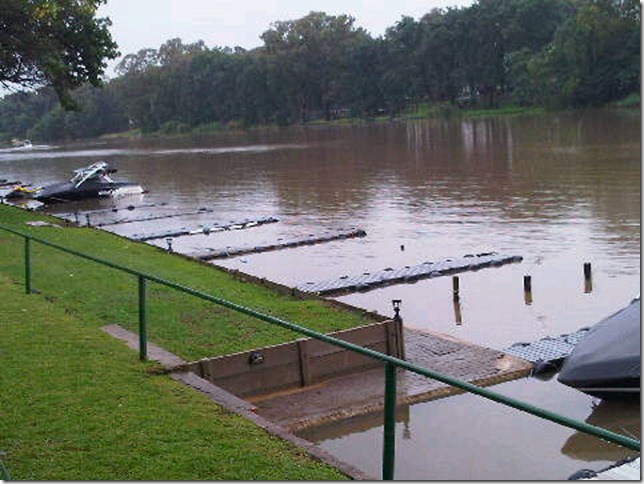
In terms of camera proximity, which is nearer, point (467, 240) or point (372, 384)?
point (372, 384)

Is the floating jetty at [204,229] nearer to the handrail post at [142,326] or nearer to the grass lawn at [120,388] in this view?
the grass lawn at [120,388]

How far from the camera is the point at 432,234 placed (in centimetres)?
2969

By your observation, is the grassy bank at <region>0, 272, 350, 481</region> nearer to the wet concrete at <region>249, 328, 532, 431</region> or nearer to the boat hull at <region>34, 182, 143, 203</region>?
the wet concrete at <region>249, 328, 532, 431</region>

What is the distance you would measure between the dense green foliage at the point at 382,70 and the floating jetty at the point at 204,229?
66.0m

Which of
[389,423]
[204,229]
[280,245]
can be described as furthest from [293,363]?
[204,229]

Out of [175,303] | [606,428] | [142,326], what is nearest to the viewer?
[142,326]

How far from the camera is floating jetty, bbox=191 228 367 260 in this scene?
27.2m

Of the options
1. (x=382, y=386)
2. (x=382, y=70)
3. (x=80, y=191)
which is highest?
(x=382, y=70)

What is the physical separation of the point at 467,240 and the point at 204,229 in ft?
34.1

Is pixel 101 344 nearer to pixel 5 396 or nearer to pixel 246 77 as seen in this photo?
pixel 5 396

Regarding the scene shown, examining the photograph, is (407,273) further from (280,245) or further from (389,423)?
(389,423)

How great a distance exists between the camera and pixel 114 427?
26.7ft

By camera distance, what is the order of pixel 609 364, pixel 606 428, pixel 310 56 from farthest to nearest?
pixel 310 56 < pixel 609 364 < pixel 606 428

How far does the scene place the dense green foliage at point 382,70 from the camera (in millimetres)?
98500
